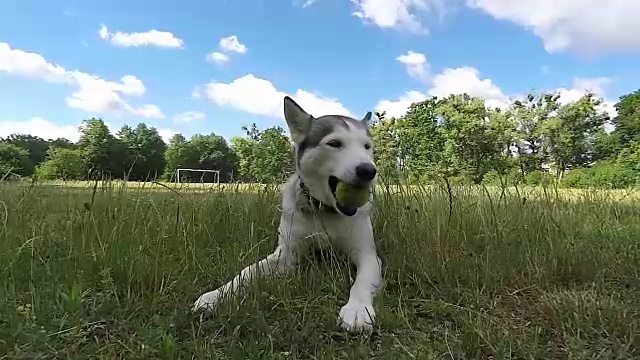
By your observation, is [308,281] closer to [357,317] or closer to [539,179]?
[357,317]

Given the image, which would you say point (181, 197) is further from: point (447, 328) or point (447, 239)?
point (447, 328)

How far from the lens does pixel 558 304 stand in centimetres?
194

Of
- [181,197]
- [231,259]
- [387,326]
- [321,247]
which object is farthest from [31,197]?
[387,326]

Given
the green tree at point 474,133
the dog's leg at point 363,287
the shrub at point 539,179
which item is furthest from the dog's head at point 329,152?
the green tree at point 474,133

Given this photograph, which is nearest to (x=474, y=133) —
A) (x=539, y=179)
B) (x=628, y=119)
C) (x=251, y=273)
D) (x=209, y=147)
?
(x=628, y=119)

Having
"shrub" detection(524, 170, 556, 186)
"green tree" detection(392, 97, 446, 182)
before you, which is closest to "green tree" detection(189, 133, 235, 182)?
"green tree" detection(392, 97, 446, 182)

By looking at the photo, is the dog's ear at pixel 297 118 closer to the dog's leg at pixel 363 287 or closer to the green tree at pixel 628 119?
the dog's leg at pixel 363 287

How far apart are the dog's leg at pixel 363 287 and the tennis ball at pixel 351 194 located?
0.25 m

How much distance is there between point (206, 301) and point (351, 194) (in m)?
0.90

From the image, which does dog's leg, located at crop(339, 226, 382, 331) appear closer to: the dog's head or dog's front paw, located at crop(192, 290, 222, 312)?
the dog's head

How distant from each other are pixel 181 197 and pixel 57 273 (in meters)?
1.51

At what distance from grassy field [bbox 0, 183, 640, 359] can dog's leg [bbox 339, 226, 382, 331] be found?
0.05 m

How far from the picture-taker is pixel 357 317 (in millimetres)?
1898

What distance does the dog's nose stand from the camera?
2381 millimetres
